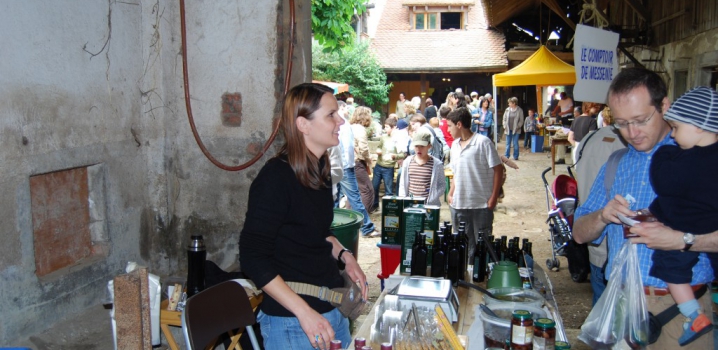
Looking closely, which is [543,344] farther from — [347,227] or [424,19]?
[424,19]

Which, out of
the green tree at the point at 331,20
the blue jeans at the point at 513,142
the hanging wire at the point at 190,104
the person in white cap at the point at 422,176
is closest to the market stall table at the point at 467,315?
the hanging wire at the point at 190,104

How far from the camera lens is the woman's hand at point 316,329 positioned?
2.58 m

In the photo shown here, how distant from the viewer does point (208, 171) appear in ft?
16.8

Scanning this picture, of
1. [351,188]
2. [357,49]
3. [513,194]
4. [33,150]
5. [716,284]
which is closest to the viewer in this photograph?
[716,284]

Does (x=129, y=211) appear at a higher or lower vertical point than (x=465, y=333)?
higher

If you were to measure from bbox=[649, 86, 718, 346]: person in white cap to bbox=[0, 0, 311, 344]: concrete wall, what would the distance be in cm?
301

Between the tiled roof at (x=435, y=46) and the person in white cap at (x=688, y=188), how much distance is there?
24.8 meters

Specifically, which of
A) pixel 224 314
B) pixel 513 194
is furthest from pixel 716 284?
pixel 513 194

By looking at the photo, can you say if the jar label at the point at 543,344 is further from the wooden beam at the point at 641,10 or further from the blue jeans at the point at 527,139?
the blue jeans at the point at 527,139

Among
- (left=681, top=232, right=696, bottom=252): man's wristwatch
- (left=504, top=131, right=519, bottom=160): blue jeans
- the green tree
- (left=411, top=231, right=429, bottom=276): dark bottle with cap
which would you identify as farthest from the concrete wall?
(left=504, top=131, right=519, bottom=160): blue jeans

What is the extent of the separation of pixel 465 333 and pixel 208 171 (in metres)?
2.73

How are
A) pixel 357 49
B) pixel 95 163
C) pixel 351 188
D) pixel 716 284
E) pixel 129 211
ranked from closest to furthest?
pixel 716 284 < pixel 95 163 < pixel 129 211 < pixel 351 188 < pixel 357 49

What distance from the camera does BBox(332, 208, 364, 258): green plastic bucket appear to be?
5.34 metres

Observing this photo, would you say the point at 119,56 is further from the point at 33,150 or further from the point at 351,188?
the point at 351,188
